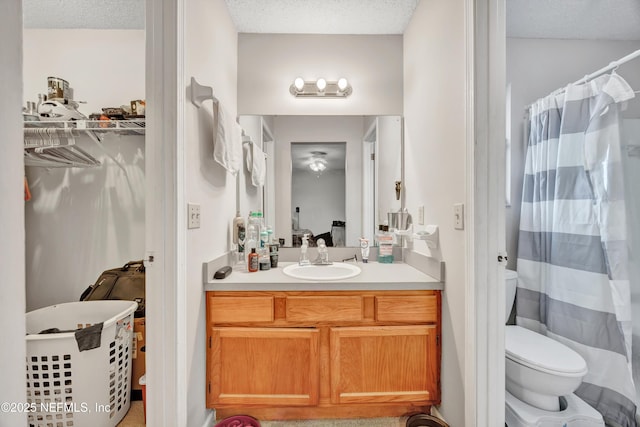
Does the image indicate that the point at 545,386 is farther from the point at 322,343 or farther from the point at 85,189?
the point at 85,189

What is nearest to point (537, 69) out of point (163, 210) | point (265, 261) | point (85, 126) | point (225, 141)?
point (225, 141)

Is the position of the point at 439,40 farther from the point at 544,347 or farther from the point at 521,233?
the point at 544,347

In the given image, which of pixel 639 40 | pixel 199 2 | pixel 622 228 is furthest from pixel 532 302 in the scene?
pixel 199 2

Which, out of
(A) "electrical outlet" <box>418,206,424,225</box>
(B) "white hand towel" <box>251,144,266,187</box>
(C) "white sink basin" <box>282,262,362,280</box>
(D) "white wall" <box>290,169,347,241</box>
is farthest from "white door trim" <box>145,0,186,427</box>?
(A) "electrical outlet" <box>418,206,424,225</box>

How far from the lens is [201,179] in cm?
134

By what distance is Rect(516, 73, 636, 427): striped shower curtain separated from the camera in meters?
1.36

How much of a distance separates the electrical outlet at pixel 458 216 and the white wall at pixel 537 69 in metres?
1.02

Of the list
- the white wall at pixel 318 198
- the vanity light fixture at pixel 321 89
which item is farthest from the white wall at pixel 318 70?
the white wall at pixel 318 198

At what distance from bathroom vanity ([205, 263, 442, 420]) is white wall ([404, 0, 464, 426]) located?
11 centimetres

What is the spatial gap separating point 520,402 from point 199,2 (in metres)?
2.63

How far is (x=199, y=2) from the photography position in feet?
4.31

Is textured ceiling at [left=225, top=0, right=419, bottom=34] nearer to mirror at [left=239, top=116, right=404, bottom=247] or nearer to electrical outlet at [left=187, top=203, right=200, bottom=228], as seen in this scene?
mirror at [left=239, top=116, right=404, bottom=247]

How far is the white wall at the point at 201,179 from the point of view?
120 cm

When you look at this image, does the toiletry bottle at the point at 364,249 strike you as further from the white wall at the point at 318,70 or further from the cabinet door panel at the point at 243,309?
the white wall at the point at 318,70
